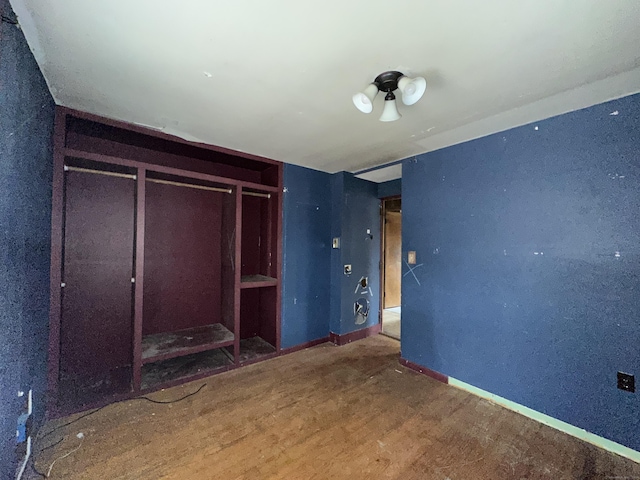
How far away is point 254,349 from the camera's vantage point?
2.92 meters

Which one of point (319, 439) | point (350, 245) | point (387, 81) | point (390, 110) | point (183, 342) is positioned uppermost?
point (387, 81)

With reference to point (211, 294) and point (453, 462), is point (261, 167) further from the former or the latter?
point (453, 462)

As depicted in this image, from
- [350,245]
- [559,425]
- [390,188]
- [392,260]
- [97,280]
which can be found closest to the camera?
[559,425]

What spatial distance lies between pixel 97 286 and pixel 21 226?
1257mm

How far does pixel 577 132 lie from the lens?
1.73m

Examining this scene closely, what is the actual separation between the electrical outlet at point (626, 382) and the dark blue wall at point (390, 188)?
255 cm

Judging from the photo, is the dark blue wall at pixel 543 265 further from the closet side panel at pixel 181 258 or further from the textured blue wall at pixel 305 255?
the closet side panel at pixel 181 258

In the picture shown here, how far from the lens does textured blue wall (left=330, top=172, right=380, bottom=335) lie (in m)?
3.28

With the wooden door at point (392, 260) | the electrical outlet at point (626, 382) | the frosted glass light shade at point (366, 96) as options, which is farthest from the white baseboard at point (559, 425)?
the wooden door at point (392, 260)

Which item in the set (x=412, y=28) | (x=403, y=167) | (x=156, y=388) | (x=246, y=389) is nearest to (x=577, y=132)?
(x=403, y=167)

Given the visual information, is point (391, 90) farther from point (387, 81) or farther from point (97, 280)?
point (97, 280)

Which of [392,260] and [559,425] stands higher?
[392,260]

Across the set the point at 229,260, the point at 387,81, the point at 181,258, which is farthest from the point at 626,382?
the point at 181,258

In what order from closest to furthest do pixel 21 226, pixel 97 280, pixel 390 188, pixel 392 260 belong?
1. pixel 21 226
2. pixel 97 280
3. pixel 390 188
4. pixel 392 260
